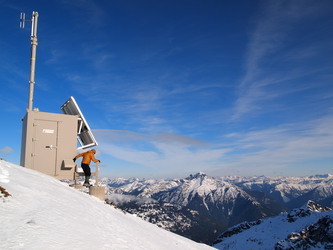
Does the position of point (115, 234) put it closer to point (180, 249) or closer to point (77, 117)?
point (180, 249)

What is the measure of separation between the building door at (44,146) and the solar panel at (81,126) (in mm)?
2142

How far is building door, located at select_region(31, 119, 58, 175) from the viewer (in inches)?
717

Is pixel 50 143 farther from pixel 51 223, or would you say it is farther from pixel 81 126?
pixel 51 223

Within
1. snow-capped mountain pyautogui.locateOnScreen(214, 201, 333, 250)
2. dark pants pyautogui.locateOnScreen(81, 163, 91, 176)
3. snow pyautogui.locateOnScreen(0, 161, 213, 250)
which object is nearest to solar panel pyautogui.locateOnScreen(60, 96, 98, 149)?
dark pants pyautogui.locateOnScreen(81, 163, 91, 176)

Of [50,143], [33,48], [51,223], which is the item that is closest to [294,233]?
[50,143]

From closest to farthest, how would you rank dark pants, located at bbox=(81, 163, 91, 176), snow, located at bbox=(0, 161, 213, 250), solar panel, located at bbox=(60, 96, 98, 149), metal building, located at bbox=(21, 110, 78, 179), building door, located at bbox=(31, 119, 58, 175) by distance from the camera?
snow, located at bbox=(0, 161, 213, 250) → dark pants, located at bbox=(81, 163, 91, 176) → metal building, located at bbox=(21, 110, 78, 179) → building door, located at bbox=(31, 119, 58, 175) → solar panel, located at bbox=(60, 96, 98, 149)

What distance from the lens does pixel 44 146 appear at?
18484mm

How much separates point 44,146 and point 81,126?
335 cm

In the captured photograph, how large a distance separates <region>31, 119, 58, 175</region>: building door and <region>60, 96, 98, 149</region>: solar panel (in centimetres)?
214

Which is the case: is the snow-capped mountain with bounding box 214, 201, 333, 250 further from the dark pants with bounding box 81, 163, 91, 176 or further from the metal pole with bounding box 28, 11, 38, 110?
the metal pole with bounding box 28, 11, 38, 110

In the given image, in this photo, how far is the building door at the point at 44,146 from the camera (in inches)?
717

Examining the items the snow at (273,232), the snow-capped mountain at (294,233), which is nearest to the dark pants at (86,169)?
the snow-capped mountain at (294,233)

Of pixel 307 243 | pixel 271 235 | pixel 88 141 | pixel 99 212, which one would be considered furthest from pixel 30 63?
pixel 271 235

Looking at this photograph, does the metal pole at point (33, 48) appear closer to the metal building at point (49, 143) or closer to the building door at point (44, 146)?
the metal building at point (49, 143)
